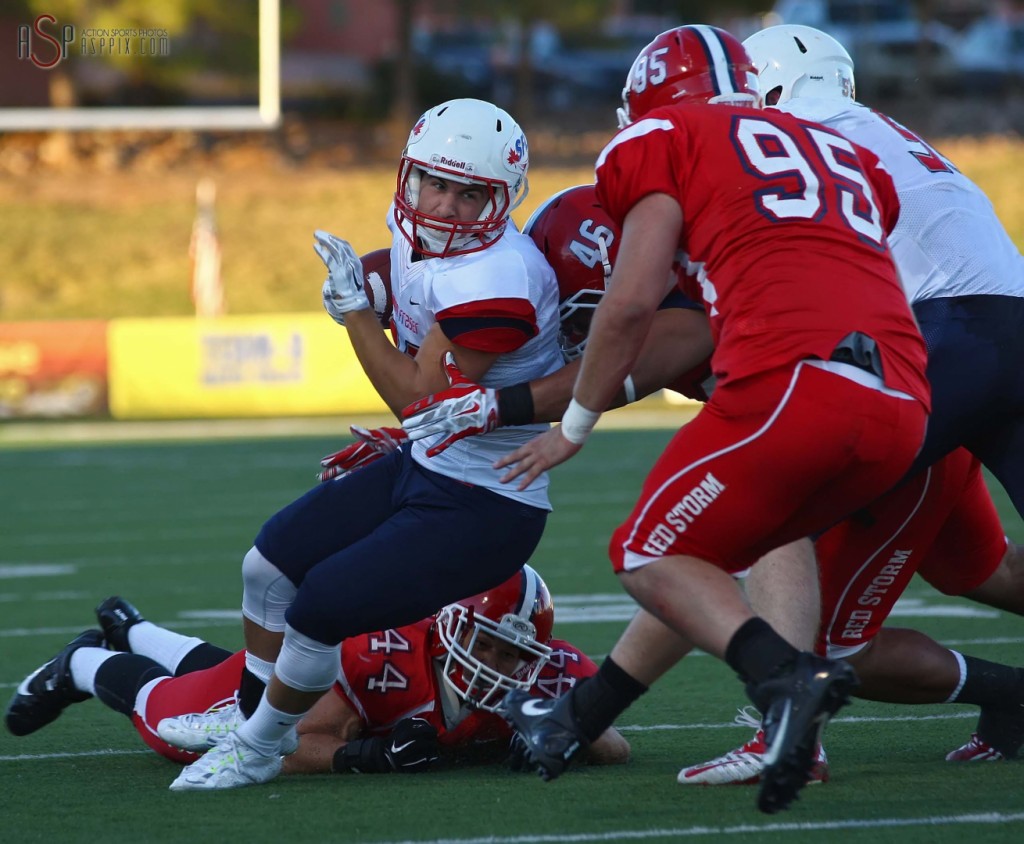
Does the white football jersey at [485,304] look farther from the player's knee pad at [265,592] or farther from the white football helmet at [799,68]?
the white football helmet at [799,68]

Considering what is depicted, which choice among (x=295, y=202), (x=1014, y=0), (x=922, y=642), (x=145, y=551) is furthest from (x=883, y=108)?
(x=922, y=642)

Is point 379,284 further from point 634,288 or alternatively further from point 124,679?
point 124,679

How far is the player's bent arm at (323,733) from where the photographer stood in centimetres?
393

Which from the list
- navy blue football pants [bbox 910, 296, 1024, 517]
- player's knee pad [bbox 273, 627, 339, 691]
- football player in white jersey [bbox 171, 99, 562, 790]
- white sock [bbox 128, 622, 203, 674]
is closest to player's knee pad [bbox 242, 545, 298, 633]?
football player in white jersey [bbox 171, 99, 562, 790]

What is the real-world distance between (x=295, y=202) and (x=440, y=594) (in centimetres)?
1925

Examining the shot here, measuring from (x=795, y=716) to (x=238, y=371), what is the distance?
43.1 ft

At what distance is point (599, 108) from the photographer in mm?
28406

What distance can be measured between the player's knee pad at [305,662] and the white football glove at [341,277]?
2.38ft

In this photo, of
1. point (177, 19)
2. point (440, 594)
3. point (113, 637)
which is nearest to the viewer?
point (440, 594)

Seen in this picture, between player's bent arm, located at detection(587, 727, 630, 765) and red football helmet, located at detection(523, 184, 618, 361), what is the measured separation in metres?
0.90

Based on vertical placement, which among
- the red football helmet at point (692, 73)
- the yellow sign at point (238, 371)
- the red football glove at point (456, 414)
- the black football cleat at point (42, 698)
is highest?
the red football helmet at point (692, 73)

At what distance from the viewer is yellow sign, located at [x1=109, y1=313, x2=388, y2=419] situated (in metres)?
15.4

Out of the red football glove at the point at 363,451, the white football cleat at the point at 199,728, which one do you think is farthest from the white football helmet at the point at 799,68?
the white football cleat at the point at 199,728

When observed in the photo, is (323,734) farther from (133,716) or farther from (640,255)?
(640,255)
